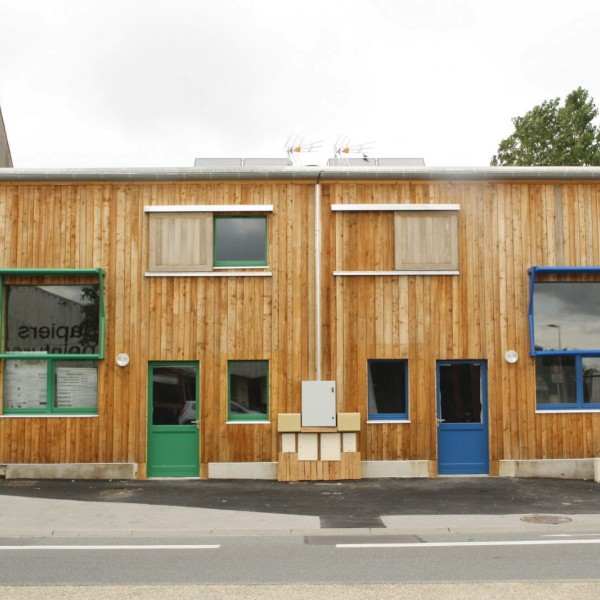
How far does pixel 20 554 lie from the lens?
30.7ft

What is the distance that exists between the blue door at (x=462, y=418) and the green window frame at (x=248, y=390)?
11.5ft

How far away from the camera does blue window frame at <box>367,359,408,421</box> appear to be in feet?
54.0

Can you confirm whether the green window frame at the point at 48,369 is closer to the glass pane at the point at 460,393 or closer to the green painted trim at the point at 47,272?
the green painted trim at the point at 47,272

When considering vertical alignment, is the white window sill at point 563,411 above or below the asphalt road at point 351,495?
A: above

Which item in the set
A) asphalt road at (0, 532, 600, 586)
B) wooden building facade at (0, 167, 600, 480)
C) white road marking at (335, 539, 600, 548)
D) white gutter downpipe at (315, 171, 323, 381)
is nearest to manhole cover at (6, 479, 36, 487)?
wooden building facade at (0, 167, 600, 480)

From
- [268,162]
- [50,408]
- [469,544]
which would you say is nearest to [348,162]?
[268,162]

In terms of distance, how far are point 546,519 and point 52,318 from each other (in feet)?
33.3

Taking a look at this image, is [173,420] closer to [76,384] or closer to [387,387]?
[76,384]

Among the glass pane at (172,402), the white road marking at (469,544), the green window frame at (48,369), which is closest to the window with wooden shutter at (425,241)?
the glass pane at (172,402)

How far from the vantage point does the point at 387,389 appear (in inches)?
651

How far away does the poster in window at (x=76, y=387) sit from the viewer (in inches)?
647

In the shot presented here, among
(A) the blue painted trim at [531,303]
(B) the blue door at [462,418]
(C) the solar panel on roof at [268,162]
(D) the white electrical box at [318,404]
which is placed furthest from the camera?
(C) the solar panel on roof at [268,162]

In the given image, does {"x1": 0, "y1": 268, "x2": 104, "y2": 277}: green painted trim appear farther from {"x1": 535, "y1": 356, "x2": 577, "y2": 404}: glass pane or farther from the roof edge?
{"x1": 535, "y1": 356, "x2": 577, "y2": 404}: glass pane

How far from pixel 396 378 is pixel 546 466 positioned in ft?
11.2
